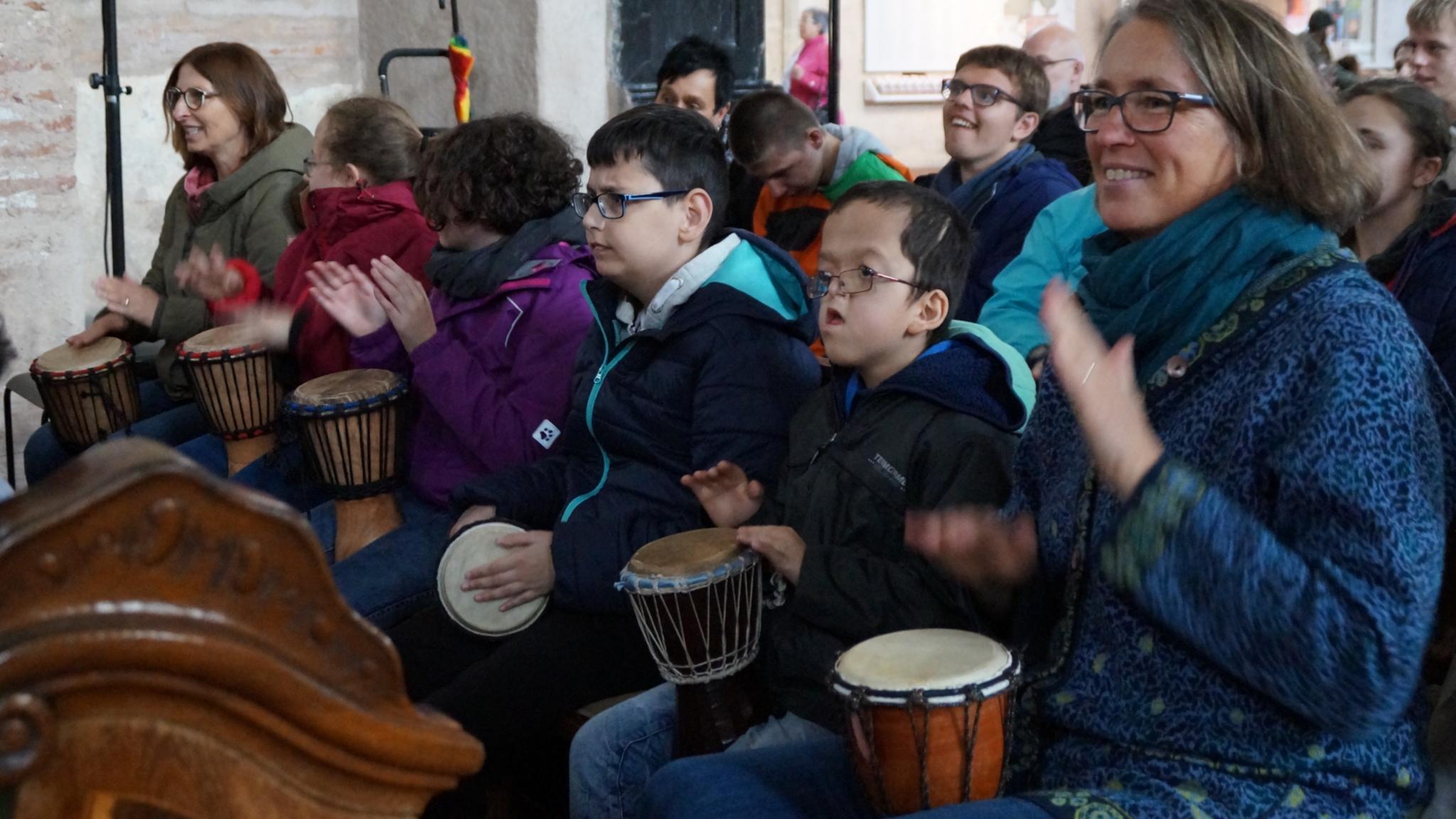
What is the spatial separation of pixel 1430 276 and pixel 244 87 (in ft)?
11.7

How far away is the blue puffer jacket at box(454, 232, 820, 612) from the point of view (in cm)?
260

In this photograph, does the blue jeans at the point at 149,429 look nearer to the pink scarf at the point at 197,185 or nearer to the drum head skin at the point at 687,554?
the pink scarf at the point at 197,185

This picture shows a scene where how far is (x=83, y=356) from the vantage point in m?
4.39

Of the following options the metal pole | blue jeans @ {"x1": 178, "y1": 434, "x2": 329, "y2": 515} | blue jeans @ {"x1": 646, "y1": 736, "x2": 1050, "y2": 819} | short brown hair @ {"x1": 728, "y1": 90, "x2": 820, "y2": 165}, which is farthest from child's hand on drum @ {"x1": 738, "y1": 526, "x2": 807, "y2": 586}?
the metal pole

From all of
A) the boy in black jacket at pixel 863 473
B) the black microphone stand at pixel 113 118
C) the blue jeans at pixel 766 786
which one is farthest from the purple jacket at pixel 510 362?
the black microphone stand at pixel 113 118

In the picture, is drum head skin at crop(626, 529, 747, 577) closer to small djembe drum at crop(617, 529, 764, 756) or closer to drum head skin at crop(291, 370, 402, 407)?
small djembe drum at crop(617, 529, 764, 756)

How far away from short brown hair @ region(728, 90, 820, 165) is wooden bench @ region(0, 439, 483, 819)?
12.3 feet

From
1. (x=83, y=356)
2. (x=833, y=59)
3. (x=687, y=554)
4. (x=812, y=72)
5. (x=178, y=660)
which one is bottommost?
(x=687, y=554)

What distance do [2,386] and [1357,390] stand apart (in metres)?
5.36

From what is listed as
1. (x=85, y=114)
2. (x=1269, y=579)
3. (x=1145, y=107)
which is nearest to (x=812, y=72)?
(x=85, y=114)

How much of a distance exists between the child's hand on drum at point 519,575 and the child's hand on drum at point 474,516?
184 mm

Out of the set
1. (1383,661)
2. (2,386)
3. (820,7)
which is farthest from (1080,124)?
(820,7)

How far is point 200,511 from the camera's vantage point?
81cm

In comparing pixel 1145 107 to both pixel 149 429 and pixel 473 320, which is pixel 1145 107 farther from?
pixel 149 429
